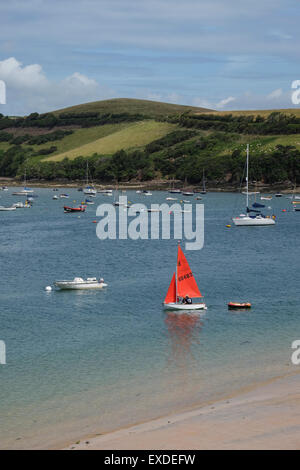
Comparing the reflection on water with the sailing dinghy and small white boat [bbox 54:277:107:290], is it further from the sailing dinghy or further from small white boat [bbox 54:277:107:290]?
small white boat [bbox 54:277:107:290]

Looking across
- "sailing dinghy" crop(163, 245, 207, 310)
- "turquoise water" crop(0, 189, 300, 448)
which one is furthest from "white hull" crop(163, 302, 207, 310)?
"turquoise water" crop(0, 189, 300, 448)

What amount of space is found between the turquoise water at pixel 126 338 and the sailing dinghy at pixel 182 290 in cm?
82

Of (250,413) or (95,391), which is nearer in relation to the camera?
(250,413)

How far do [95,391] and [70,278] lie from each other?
30041 millimetres

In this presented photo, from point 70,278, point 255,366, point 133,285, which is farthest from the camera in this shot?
point 70,278

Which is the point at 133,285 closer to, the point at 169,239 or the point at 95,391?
the point at 95,391

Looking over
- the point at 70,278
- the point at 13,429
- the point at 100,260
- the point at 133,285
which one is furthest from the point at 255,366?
the point at 100,260

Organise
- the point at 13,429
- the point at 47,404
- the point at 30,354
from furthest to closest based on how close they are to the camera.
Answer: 1. the point at 30,354
2. the point at 47,404
3. the point at 13,429

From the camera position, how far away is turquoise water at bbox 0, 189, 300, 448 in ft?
91.0

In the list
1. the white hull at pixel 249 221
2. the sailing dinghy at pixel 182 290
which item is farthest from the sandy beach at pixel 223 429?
the white hull at pixel 249 221

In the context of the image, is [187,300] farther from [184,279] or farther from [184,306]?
[184,279]

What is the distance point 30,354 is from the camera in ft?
117

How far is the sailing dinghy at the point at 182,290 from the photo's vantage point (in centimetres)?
4484

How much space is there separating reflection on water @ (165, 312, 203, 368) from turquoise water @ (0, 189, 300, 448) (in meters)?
0.06
